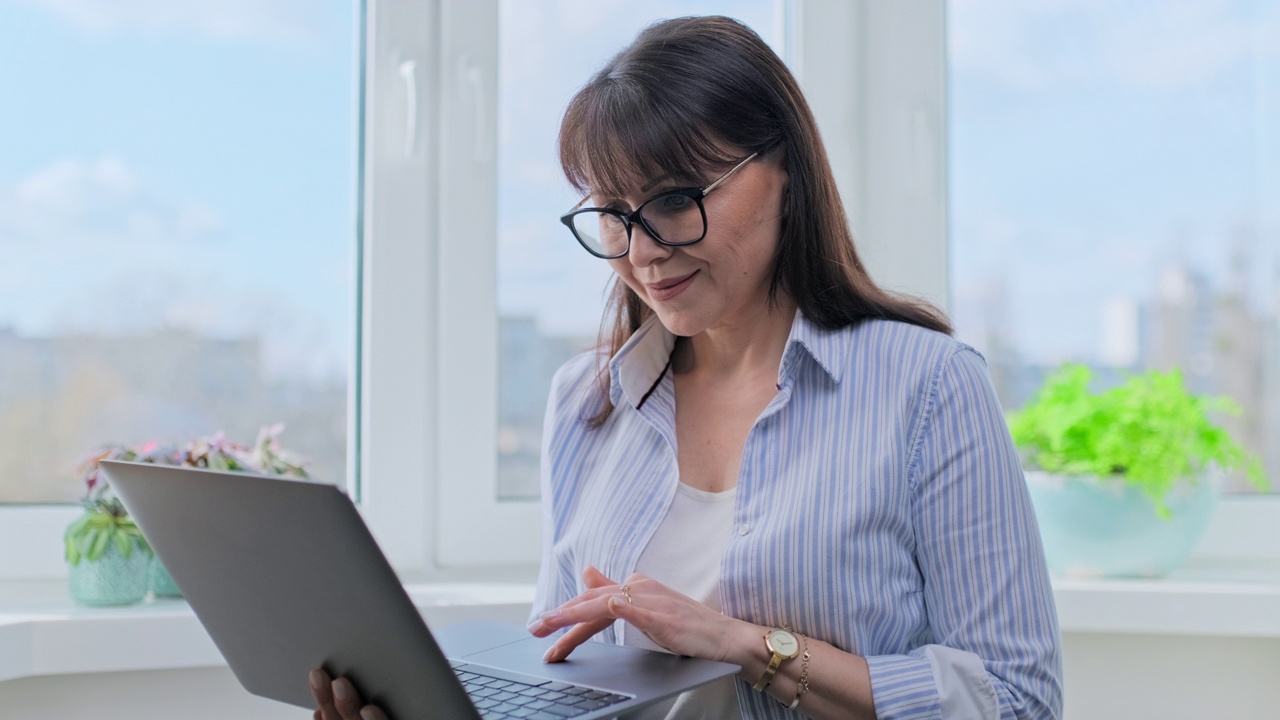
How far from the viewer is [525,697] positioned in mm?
903

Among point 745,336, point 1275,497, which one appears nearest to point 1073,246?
point 1275,497

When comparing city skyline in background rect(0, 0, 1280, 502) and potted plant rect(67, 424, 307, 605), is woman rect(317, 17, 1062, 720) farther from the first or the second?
city skyline in background rect(0, 0, 1280, 502)

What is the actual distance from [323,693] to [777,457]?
50 centimetres

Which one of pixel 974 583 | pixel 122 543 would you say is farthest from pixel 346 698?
pixel 122 543

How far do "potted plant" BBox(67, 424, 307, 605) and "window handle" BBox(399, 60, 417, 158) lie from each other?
1.75ft

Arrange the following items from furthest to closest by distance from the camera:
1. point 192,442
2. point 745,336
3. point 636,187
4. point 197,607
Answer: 1. point 192,442
2. point 745,336
3. point 636,187
4. point 197,607

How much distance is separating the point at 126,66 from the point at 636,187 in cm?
102

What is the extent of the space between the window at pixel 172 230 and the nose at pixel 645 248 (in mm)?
820

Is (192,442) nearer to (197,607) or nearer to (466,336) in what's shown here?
(466,336)

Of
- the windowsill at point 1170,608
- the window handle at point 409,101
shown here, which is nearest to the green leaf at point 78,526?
the window handle at point 409,101

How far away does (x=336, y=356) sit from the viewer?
1809 millimetres

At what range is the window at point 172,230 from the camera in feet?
5.49

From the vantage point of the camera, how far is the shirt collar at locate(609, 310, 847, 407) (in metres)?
1.16

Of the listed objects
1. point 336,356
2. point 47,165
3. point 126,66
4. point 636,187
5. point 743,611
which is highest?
point 126,66
